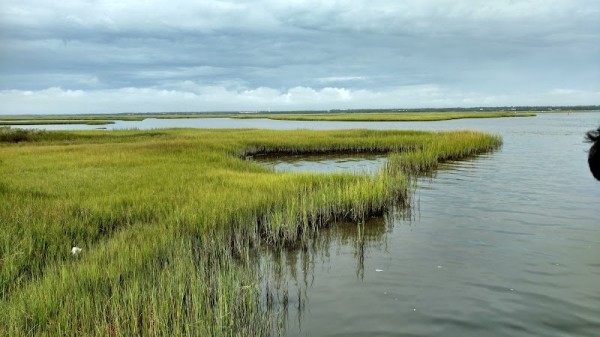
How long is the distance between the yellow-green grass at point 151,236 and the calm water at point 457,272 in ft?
3.25

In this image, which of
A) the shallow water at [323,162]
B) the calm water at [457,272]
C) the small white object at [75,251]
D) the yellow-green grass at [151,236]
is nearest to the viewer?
the yellow-green grass at [151,236]

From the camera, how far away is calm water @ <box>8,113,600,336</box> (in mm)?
7312

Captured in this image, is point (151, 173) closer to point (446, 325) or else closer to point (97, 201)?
point (97, 201)

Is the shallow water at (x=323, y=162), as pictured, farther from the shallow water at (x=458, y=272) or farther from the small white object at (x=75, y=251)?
the small white object at (x=75, y=251)

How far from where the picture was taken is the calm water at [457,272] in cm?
731

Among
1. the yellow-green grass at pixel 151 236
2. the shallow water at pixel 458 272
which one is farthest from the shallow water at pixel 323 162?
the shallow water at pixel 458 272

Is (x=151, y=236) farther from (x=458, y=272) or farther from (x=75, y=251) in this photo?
(x=458, y=272)

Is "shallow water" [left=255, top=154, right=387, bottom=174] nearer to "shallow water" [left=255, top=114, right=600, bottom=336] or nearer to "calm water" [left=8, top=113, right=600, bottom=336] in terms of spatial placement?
"shallow water" [left=255, top=114, right=600, bottom=336]

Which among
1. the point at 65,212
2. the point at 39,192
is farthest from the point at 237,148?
the point at 65,212

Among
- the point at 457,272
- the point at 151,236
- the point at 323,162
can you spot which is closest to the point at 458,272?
the point at 457,272

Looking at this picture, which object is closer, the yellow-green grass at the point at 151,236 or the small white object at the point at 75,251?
the yellow-green grass at the point at 151,236

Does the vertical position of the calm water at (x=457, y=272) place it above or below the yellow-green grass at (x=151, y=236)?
below

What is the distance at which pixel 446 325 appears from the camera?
7.22 metres

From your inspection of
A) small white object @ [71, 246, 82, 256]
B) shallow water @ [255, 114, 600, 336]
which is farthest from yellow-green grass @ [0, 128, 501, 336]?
shallow water @ [255, 114, 600, 336]
